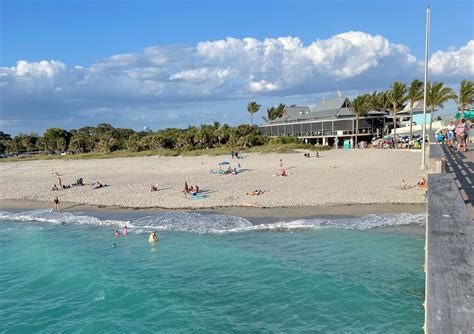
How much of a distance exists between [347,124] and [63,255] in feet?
190

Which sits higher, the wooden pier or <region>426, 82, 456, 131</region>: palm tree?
<region>426, 82, 456, 131</region>: palm tree

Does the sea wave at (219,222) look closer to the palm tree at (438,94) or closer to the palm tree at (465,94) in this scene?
the palm tree at (438,94)

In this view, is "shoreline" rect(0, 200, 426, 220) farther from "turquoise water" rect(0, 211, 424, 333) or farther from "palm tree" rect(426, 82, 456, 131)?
"palm tree" rect(426, 82, 456, 131)

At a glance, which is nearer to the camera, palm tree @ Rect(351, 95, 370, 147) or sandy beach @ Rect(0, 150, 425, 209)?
sandy beach @ Rect(0, 150, 425, 209)

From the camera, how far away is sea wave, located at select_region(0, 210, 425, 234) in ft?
64.2

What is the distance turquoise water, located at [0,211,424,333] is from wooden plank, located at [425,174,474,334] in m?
3.07

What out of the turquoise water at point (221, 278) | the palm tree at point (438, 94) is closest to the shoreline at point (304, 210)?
the turquoise water at point (221, 278)

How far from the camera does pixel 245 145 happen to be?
6372cm

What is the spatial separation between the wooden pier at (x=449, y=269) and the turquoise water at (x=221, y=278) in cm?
305

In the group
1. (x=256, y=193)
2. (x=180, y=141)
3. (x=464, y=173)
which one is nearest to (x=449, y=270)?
(x=464, y=173)

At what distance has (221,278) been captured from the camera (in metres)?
14.1

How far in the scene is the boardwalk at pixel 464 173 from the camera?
1138cm

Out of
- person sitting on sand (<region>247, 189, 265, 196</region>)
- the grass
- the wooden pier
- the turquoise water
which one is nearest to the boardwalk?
the wooden pier

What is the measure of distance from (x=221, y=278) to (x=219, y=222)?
24.5 feet
